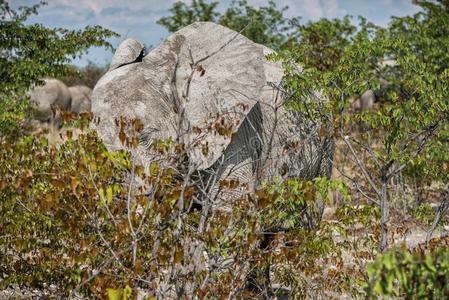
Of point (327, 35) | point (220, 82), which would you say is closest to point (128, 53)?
point (220, 82)

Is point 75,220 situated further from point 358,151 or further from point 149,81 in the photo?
point 358,151

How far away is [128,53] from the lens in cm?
604

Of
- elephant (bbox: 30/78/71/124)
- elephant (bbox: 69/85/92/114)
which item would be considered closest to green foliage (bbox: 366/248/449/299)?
elephant (bbox: 30/78/71/124)

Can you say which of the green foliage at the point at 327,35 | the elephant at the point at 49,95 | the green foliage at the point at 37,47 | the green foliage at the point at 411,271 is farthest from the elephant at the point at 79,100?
the green foliage at the point at 411,271

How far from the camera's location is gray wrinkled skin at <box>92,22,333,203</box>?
218 inches

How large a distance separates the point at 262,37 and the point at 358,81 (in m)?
13.7

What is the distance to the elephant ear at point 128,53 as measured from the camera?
6.02 meters

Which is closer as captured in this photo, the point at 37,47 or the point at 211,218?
the point at 211,218

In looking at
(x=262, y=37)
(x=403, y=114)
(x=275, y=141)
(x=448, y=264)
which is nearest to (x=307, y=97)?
(x=275, y=141)

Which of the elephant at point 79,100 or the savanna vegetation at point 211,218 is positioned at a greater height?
the elephant at point 79,100

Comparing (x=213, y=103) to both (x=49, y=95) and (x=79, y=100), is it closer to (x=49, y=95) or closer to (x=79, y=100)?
(x=49, y=95)

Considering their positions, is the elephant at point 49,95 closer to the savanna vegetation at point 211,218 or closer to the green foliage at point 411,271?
the savanna vegetation at point 211,218

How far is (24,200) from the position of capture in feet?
16.5

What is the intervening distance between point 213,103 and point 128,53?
0.85 meters
